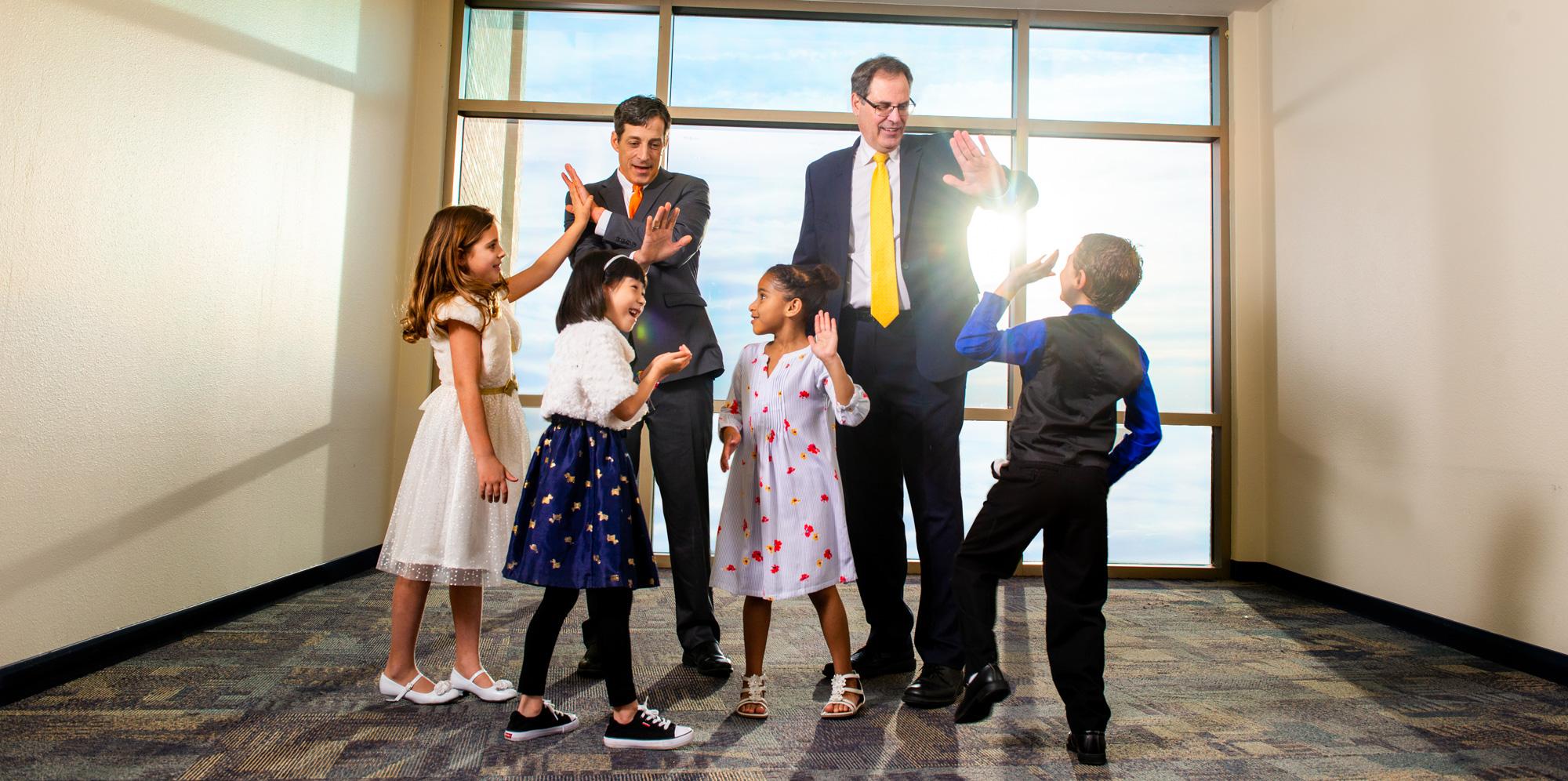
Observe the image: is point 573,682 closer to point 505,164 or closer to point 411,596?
point 411,596

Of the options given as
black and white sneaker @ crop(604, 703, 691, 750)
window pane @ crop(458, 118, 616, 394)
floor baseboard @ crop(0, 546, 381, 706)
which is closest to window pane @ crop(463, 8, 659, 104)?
window pane @ crop(458, 118, 616, 394)

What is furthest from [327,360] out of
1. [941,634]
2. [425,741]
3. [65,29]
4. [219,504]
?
[941,634]

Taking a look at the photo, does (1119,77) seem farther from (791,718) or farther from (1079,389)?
(791,718)

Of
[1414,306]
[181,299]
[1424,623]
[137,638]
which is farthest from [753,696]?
[1414,306]

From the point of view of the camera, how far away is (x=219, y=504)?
3105 mm

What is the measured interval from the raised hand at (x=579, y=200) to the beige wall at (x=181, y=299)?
45.6 inches

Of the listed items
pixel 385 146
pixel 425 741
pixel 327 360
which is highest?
pixel 385 146

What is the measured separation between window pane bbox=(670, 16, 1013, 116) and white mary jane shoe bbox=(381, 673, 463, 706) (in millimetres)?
3218

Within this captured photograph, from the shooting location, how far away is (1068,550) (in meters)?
2.08

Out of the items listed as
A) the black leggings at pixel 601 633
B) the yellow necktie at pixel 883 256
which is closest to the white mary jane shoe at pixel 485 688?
the black leggings at pixel 601 633

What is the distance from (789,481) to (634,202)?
969 millimetres

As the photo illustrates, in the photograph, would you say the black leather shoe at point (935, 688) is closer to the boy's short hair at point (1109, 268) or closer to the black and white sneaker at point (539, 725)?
the black and white sneaker at point (539, 725)

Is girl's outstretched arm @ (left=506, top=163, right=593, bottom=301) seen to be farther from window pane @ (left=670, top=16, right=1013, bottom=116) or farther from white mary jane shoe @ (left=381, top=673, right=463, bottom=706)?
window pane @ (left=670, top=16, right=1013, bottom=116)

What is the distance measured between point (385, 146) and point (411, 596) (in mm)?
2698
